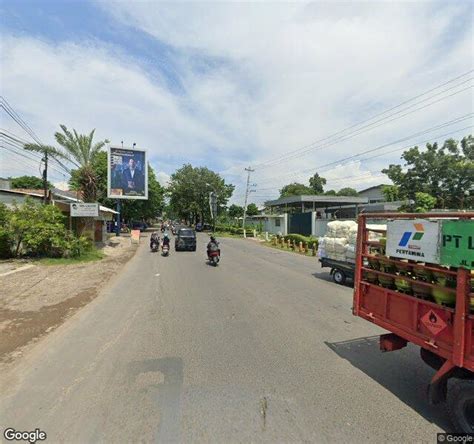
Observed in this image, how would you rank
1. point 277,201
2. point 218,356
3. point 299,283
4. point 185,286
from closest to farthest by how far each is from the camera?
point 218,356 → point 185,286 → point 299,283 → point 277,201

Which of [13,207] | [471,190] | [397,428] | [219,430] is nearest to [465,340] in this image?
[397,428]

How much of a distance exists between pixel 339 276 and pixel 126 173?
26.0m

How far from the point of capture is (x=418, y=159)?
1075 inches

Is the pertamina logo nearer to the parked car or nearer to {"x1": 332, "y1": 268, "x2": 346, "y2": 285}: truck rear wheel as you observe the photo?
{"x1": 332, "y1": 268, "x2": 346, "y2": 285}: truck rear wheel

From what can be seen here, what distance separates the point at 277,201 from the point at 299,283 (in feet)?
103

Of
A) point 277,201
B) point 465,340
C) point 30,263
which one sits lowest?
point 30,263

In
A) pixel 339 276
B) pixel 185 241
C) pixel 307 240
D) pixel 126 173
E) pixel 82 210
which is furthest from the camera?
pixel 126 173

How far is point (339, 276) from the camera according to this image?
11.3m

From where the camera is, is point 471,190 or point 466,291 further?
point 471,190

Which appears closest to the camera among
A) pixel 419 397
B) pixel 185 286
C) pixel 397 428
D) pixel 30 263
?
pixel 397 428

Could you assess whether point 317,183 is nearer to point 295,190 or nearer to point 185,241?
point 295,190

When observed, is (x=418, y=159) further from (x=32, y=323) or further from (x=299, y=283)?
(x=32, y=323)

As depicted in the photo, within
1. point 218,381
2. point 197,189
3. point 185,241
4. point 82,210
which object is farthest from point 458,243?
point 197,189

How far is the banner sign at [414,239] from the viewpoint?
11.0 feet
